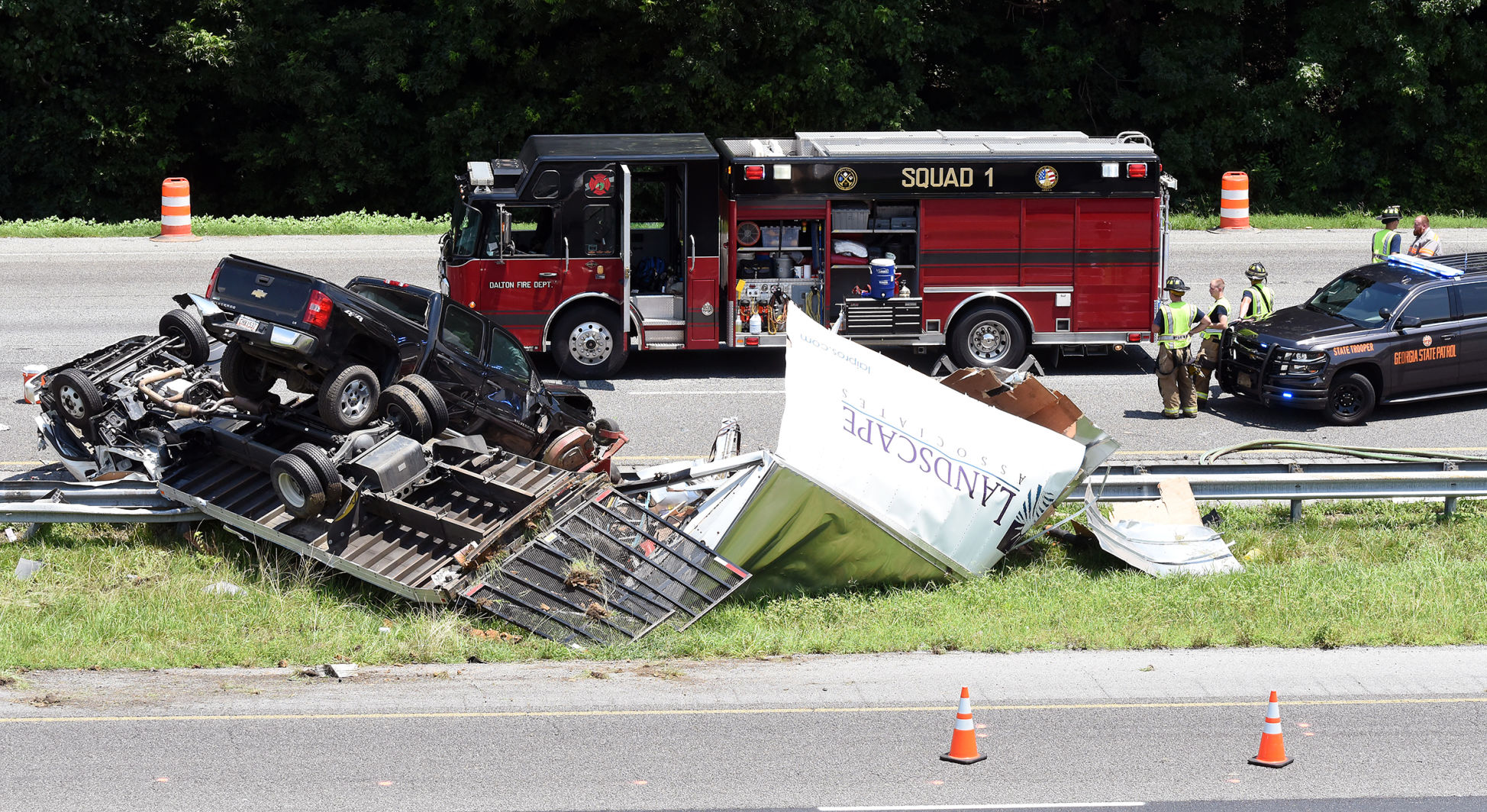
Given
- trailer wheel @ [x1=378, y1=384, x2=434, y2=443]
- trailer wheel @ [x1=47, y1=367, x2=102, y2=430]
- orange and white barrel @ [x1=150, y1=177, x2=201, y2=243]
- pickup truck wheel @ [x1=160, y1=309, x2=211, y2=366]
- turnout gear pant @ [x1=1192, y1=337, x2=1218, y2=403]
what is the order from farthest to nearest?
orange and white barrel @ [x1=150, y1=177, x2=201, y2=243] → turnout gear pant @ [x1=1192, y1=337, x2=1218, y2=403] → pickup truck wheel @ [x1=160, y1=309, x2=211, y2=366] → trailer wheel @ [x1=47, y1=367, x2=102, y2=430] → trailer wheel @ [x1=378, y1=384, x2=434, y2=443]

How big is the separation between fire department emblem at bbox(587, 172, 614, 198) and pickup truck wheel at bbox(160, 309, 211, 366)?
5626 mm

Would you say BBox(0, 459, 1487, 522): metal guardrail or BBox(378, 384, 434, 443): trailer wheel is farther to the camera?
BBox(0, 459, 1487, 522): metal guardrail

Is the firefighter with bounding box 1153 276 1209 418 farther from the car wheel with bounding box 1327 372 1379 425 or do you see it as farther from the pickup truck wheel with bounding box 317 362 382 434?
the pickup truck wheel with bounding box 317 362 382 434

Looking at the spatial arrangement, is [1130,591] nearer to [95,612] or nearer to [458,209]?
[95,612]

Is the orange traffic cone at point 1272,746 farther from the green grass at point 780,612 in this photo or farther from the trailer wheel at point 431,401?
the trailer wheel at point 431,401

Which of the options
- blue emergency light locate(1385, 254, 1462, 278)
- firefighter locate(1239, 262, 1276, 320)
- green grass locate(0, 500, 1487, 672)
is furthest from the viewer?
firefighter locate(1239, 262, 1276, 320)

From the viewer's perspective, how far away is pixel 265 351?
1158 cm

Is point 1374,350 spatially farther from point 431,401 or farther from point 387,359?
point 387,359

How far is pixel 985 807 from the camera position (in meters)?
7.81

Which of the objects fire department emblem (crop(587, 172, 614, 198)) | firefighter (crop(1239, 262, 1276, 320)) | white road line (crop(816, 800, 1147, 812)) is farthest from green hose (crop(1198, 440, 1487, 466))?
fire department emblem (crop(587, 172, 614, 198))

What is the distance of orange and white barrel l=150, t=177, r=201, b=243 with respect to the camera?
84.2ft

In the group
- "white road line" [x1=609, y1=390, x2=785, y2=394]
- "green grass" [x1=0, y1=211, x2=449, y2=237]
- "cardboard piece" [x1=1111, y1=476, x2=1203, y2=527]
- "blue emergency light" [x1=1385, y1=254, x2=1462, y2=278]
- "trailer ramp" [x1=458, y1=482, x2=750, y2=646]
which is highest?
"green grass" [x1=0, y1=211, x2=449, y2=237]

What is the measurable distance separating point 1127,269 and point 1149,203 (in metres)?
0.80

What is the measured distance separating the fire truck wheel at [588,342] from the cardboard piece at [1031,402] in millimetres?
5715
